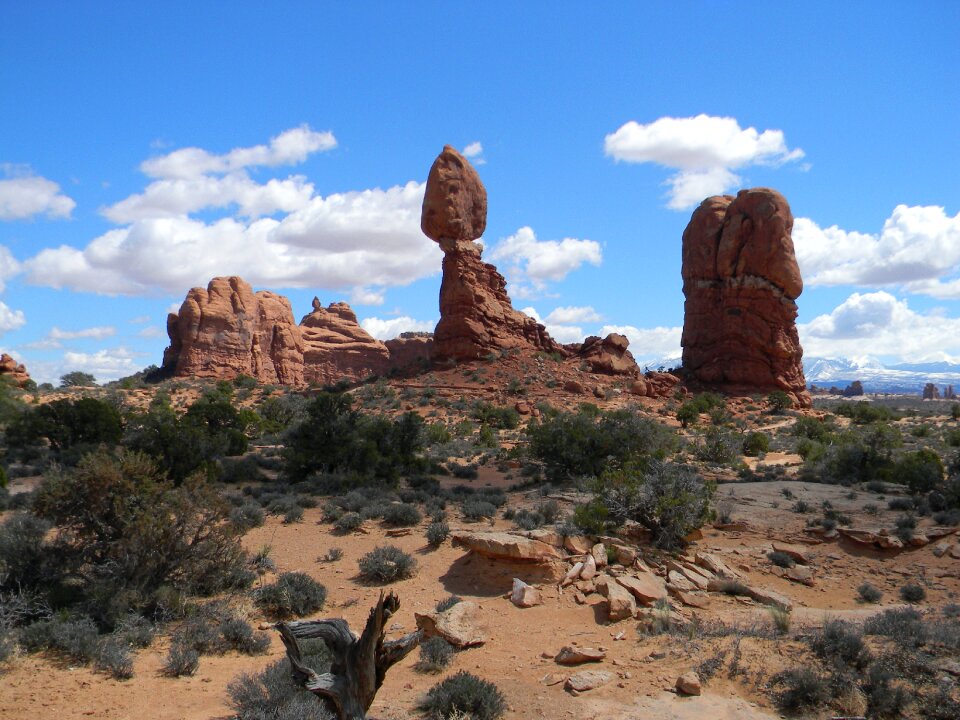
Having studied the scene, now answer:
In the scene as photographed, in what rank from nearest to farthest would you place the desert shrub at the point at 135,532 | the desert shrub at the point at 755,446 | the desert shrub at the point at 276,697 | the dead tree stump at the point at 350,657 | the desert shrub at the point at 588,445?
the dead tree stump at the point at 350,657 → the desert shrub at the point at 276,697 → the desert shrub at the point at 135,532 → the desert shrub at the point at 588,445 → the desert shrub at the point at 755,446

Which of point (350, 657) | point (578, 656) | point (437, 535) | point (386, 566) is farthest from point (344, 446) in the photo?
point (350, 657)

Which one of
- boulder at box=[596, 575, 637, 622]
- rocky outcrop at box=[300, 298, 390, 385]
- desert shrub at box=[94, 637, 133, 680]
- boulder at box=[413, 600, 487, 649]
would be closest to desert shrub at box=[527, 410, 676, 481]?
boulder at box=[596, 575, 637, 622]

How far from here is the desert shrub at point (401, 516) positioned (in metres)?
13.7

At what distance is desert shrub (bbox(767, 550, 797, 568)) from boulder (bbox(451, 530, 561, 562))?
12.7 feet

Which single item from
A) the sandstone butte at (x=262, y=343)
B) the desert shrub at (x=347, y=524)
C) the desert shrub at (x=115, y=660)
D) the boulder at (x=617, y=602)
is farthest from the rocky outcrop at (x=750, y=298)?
the desert shrub at (x=115, y=660)

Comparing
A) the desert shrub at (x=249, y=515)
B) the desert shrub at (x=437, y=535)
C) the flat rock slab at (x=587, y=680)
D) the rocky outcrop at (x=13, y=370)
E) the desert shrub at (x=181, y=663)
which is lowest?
the flat rock slab at (x=587, y=680)

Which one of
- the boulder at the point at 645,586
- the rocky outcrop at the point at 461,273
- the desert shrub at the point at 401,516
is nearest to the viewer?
the boulder at the point at 645,586

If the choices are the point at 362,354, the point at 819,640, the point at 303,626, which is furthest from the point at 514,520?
the point at 362,354

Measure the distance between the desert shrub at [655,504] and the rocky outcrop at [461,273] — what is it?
28.9m

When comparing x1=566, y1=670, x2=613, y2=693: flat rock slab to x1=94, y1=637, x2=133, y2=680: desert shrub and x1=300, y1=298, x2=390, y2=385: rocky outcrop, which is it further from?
x1=300, y1=298, x2=390, y2=385: rocky outcrop

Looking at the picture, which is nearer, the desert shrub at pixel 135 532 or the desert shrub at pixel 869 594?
the desert shrub at pixel 135 532

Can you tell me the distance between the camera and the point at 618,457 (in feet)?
66.5

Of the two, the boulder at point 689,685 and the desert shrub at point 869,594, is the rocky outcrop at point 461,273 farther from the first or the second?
the boulder at point 689,685

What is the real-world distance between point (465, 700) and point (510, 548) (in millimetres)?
4051
